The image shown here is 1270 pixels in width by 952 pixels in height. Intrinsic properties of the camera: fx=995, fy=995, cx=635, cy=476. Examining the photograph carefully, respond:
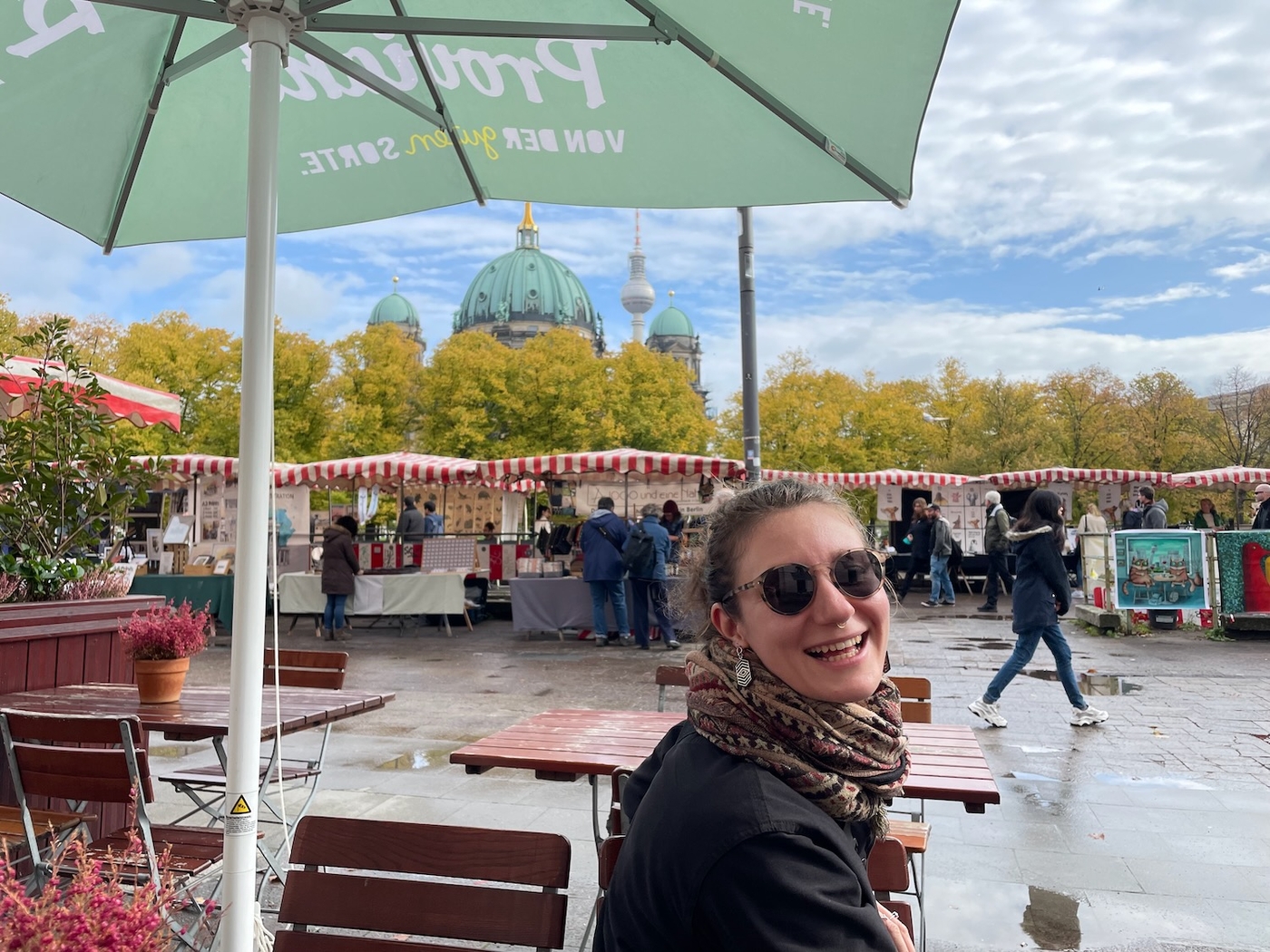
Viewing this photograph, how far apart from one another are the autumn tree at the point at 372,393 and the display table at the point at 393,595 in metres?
25.3

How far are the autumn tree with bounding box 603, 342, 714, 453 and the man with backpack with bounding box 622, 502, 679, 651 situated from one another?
31933mm

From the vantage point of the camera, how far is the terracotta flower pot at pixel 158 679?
4094mm

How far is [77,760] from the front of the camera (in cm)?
323

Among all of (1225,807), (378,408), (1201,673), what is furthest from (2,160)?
(378,408)

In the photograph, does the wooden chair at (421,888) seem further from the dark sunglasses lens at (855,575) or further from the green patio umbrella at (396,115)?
the dark sunglasses lens at (855,575)

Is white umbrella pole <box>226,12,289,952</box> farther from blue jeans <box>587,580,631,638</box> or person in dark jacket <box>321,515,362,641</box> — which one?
person in dark jacket <box>321,515,362,641</box>

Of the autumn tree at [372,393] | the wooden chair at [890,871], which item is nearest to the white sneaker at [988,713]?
the wooden chair at [890,871]

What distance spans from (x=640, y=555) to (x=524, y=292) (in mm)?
108519

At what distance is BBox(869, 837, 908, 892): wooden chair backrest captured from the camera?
2.47 meters

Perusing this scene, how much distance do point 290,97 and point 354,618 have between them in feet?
46.7

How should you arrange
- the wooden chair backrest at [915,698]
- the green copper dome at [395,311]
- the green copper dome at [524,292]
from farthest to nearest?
the green copper dome at [395,311]
the green copper dome at [524,292]
the wooden chair backrest at [915,698]

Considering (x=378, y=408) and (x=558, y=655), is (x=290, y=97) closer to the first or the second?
(x=558, y=655)

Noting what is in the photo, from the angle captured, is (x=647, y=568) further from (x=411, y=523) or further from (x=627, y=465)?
(x=411, y=523)

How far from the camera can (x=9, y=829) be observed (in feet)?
11.9
